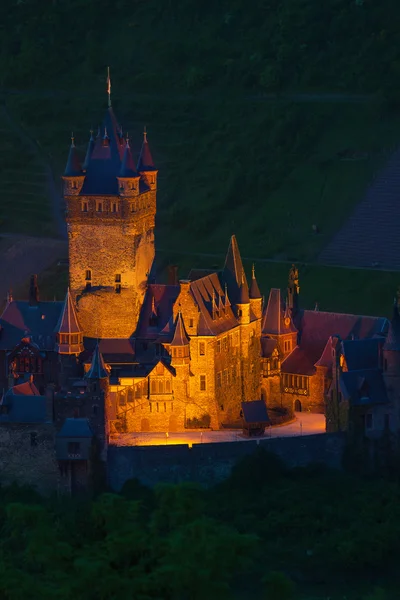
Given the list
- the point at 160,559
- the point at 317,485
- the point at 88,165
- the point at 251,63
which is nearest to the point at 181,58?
the point at 251,63

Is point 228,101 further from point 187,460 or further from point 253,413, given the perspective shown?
point 187,460

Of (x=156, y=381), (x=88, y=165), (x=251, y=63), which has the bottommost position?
(x=156, y=381)

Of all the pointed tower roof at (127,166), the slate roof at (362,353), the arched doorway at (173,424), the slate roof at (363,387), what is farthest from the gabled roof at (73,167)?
the slate roof at (363,387)

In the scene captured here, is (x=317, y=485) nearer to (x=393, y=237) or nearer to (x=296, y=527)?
(x=296, y=527)

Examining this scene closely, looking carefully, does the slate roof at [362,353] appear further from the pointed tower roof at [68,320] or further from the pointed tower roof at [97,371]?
the pointed tower roof at [68,320]

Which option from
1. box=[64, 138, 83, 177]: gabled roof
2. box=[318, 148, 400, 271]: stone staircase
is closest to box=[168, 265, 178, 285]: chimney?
box=[64, 138, 83, 177]: gabled roof

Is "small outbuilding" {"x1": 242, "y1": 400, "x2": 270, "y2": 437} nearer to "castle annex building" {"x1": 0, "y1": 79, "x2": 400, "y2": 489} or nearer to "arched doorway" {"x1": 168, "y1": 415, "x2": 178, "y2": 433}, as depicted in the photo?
"castle annex building" {"x1": 0, "y1": 79, "x2": 400, "y2": 489}
